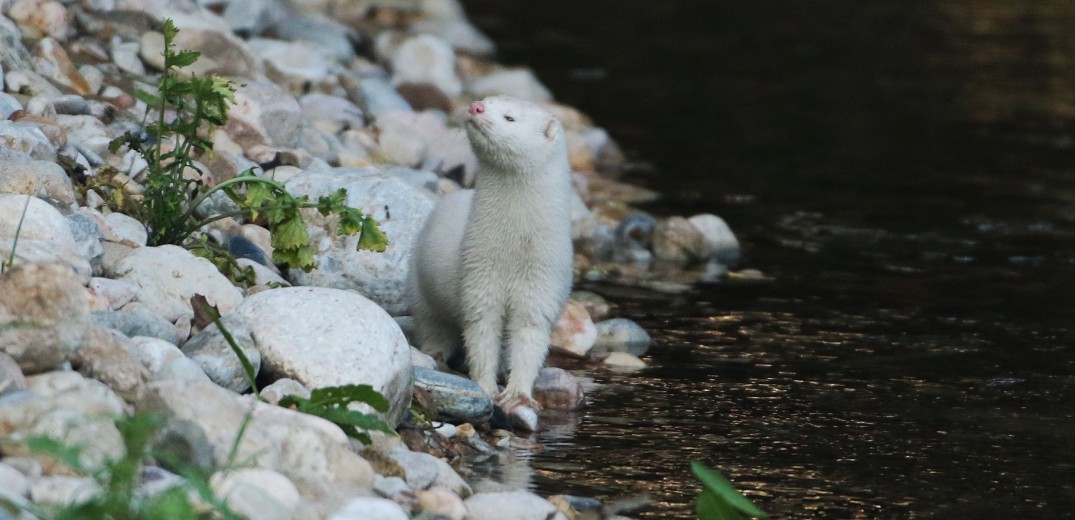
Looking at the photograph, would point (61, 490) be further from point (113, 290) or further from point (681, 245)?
point (681, 245)

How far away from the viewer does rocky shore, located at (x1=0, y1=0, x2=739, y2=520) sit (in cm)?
436

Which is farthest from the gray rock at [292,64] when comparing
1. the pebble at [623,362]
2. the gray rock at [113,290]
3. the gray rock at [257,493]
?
the gray rock at [257,493]

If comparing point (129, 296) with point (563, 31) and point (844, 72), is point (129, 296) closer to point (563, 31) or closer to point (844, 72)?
point (844, 72)

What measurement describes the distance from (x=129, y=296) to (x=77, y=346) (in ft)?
2.56

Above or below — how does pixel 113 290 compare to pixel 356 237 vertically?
above

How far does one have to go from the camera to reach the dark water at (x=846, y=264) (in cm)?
567

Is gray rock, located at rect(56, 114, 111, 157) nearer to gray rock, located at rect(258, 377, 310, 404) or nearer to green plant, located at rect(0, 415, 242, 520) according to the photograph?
gray rock, located at rect(258, 377, 310, 404)

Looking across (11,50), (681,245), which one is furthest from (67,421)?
(681,245)

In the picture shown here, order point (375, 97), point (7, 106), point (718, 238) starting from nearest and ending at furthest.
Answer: point (7, 106), point (718, 238), point (375, 97)

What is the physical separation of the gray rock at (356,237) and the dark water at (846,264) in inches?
40.7

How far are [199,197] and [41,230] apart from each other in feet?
2.70

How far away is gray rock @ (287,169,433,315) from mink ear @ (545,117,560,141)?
1.13 m

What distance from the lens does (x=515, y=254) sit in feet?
20.4

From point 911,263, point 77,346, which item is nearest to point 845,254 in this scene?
point 911,263
